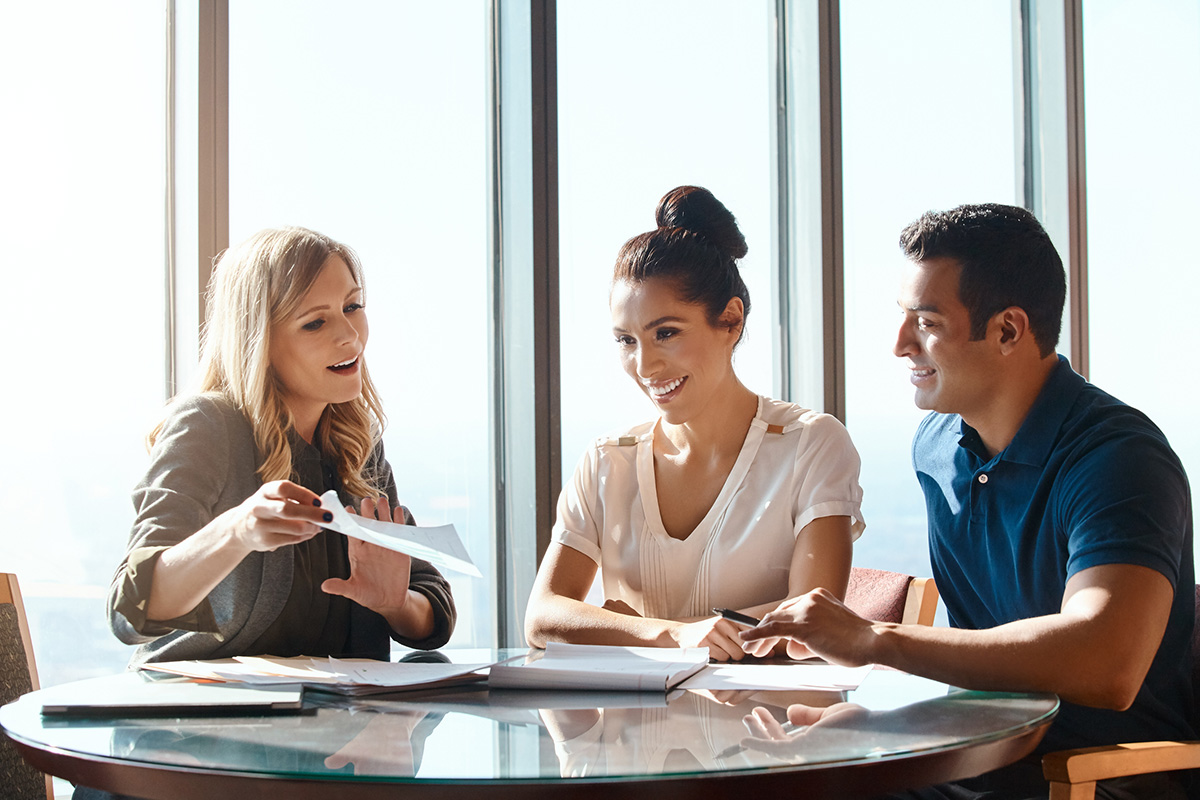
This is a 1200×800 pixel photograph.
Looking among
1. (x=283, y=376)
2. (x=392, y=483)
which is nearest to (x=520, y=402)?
(x=392, y=483)

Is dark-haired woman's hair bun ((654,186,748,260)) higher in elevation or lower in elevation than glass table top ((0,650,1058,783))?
higher

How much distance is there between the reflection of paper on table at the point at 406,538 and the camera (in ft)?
4.21

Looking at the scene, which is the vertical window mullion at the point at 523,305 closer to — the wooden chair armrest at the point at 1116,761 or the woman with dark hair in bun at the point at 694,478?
the woman with dark hair in bun at the point at 694,478

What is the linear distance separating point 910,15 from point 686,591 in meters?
2.66

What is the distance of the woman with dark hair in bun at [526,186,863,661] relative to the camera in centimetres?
207

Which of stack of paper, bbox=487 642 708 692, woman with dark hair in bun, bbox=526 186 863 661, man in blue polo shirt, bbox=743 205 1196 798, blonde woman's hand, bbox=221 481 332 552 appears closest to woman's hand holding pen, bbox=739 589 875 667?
man in blue polo shirt, bbox=743 205 1196 798

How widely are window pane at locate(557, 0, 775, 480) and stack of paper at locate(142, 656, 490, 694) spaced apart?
5.24 ft

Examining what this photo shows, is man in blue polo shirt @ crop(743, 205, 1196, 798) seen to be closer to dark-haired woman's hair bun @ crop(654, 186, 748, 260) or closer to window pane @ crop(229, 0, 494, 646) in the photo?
dark-haired woman's hair bun @ crop(654, 186, 748, 260)

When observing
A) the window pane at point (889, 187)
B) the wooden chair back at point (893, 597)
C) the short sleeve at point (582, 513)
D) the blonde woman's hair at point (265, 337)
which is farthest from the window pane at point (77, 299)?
the window pane at point (889, 187)

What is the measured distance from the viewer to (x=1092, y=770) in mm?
1278

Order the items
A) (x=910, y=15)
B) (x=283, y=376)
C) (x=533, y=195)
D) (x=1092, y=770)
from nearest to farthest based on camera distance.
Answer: (x=1092, y=770)
(x=283, y=376)
(x=533, y=195)
(x=910, y=15)

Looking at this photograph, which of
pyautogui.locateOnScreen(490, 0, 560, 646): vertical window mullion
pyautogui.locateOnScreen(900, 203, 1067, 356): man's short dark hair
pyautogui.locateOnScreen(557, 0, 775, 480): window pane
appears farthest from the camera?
pyautogui.locateOnScreen(557, 0, 775, 480): window pane

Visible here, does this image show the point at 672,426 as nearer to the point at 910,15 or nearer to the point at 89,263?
the point at 89,263

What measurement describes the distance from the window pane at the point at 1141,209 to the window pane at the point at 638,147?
1.44 meters
